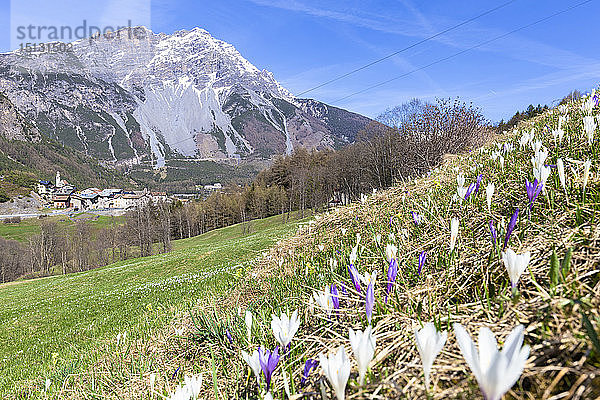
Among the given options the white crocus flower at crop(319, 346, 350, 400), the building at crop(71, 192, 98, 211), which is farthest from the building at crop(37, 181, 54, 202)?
the white crocus flower at crop(319, 346, 350, 400)

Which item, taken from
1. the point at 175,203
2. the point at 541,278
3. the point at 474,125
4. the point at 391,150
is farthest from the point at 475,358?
the point at 175,203

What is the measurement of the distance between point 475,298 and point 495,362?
102 cm

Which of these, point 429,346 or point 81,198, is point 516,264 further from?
point 81,198

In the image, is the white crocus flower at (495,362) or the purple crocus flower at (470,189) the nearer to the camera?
the white crocus flower at (495,362)

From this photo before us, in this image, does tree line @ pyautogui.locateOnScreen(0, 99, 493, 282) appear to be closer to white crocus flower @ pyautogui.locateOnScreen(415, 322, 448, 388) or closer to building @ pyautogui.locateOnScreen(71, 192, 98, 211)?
white crocus flower @ pyautogui.locateOnScreen(415, 322, 448, 388)

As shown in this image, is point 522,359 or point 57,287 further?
point 57,287

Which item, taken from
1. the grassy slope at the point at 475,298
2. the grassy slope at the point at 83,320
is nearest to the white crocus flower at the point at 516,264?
the grassy slope at the point at 475,298

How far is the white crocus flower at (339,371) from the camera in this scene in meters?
0.87

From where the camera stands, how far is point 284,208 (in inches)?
2408

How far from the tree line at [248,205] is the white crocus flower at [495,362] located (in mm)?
19458

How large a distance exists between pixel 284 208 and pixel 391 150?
34.0 m

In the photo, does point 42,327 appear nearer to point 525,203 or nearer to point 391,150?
point 525,203

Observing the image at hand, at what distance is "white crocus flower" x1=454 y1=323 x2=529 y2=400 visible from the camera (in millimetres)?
612

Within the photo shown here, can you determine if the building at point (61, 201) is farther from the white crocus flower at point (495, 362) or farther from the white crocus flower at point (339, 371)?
the white crocus flower at point (495, 362)
